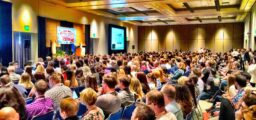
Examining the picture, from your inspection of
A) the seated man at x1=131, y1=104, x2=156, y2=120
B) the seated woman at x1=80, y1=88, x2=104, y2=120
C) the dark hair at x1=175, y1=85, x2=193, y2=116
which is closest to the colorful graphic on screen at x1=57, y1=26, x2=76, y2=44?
the seated woman at x1=80, y1=88, x2=104, y2=120

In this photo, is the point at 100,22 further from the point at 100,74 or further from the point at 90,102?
the point at 90,102

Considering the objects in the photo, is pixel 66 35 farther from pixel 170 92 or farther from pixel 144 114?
pixel 144 114

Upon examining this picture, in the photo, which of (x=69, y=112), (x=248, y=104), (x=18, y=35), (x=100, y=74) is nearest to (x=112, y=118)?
(x=69, y=112)

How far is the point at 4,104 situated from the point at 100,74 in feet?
14.7

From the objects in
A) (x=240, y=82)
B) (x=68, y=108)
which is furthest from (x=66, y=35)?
(x=68, y=108)

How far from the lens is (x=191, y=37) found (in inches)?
1027

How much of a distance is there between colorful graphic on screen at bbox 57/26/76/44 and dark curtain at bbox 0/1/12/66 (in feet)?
11.6

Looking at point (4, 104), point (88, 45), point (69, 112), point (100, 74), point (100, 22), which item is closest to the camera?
point (69, 112)

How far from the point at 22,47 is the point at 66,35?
3.27 meters

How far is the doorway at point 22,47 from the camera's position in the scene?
11209 millimetres

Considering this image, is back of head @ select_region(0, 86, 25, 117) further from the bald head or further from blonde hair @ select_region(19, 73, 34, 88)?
blonde hair @ select_region(19, 73, 34, 88)

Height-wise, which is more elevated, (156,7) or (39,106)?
(156,7)

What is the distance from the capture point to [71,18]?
49.0ft

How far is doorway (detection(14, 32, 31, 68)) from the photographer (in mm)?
11209
